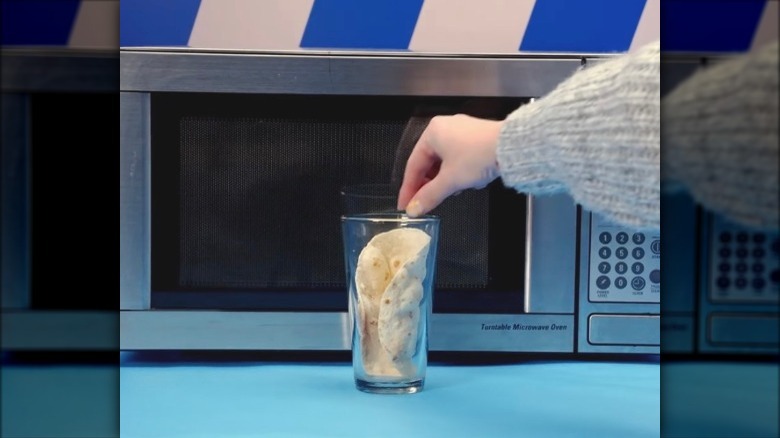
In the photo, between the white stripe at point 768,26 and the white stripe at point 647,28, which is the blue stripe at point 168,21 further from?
the white stripe at point 768,26

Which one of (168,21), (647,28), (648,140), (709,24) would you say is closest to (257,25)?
(168,21)

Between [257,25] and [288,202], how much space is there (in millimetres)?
278

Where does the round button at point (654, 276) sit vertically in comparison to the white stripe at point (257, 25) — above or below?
below

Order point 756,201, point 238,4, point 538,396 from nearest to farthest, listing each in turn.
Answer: point 756,201 < point 538,396 < point 238,4

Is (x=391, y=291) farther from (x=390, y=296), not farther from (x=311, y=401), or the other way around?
(x=311, y=401)

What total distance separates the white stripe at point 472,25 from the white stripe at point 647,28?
140 mm

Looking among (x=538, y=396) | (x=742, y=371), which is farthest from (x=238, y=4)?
(x=742, y=371)

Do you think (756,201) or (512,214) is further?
(512,214)

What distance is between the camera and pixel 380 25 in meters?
1.08

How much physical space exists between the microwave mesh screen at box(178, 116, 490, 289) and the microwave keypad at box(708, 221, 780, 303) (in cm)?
44

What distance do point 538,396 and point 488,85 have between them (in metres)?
0.30

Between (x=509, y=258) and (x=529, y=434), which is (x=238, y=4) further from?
(x=529, y=434)

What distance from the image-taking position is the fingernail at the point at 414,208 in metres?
0.79

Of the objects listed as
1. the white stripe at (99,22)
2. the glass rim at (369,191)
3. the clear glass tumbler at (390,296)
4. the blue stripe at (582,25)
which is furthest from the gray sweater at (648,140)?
the blue stripe at (582,25)
